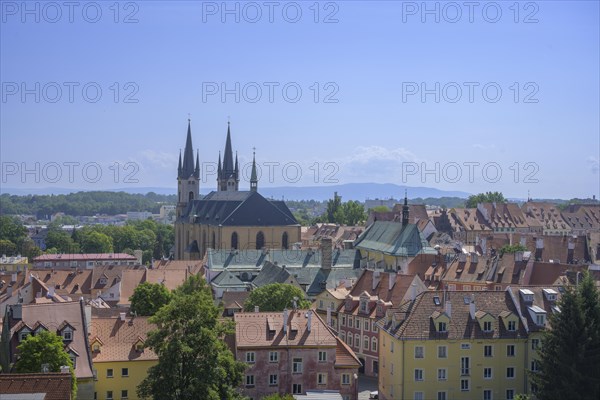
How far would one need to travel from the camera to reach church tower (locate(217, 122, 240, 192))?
510ft

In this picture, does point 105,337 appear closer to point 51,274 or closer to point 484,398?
point 484,398

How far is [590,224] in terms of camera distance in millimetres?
162875

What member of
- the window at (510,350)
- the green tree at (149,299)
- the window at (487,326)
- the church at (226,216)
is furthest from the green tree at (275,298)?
the church at (226,216)

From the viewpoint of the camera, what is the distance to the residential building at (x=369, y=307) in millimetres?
63250

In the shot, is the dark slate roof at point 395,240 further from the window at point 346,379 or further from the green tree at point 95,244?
the green tree at point 95,244

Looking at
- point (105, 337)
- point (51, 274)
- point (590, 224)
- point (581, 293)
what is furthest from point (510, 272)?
point (590, 224)

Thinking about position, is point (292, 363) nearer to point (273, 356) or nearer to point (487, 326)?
point (273, 356)

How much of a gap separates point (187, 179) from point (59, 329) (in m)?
109

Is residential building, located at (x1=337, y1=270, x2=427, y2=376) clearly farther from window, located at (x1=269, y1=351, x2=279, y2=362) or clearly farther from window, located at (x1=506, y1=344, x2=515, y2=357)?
window, located at (x1=269, y1=351, x2=279, y2=362)

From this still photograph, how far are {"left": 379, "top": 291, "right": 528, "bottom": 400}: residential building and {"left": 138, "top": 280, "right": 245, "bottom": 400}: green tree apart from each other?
36.6ft

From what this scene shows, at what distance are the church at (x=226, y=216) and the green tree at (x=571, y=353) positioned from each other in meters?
84.0

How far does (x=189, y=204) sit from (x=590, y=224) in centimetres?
7044

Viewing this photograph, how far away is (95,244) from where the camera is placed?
179m

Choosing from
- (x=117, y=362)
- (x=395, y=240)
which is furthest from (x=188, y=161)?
(x=117, y=362)
